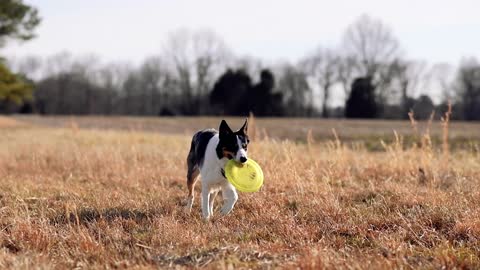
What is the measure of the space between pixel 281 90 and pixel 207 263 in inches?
2831

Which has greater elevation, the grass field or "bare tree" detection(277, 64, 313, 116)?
"bare tree" detection(277, 64, 313, 116)

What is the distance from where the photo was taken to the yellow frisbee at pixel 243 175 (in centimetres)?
659

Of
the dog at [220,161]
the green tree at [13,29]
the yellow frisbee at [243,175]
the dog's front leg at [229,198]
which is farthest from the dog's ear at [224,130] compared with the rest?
the green tree at [13,29]

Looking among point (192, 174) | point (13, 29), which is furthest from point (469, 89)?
point (192, 174)

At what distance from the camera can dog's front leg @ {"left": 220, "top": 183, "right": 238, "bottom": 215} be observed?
22.0 feet

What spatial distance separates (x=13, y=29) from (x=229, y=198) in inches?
1390

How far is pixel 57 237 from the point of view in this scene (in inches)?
215

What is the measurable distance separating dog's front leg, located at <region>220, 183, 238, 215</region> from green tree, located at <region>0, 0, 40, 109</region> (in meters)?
33.6

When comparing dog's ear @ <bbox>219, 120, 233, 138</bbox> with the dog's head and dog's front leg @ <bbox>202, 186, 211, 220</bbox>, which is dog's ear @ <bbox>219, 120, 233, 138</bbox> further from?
dog's front leg @ <bbox>202, 186, 211, 220</bbox>

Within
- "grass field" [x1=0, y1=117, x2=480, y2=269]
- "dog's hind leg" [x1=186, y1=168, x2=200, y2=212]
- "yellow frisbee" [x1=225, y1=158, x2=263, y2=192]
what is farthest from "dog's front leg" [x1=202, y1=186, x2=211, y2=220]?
"dog's hind leg" [x1=186, y1=168, x2=200, y2=212]

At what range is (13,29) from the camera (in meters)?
37.0

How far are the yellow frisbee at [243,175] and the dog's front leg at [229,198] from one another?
0.17 meters

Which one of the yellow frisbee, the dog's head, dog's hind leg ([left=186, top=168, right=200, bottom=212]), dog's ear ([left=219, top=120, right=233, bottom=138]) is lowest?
dog's hind leg ([left=186, top=168, right=200, bottom=212])

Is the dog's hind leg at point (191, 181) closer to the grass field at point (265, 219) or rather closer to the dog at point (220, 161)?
the dog at point (220, 161)
